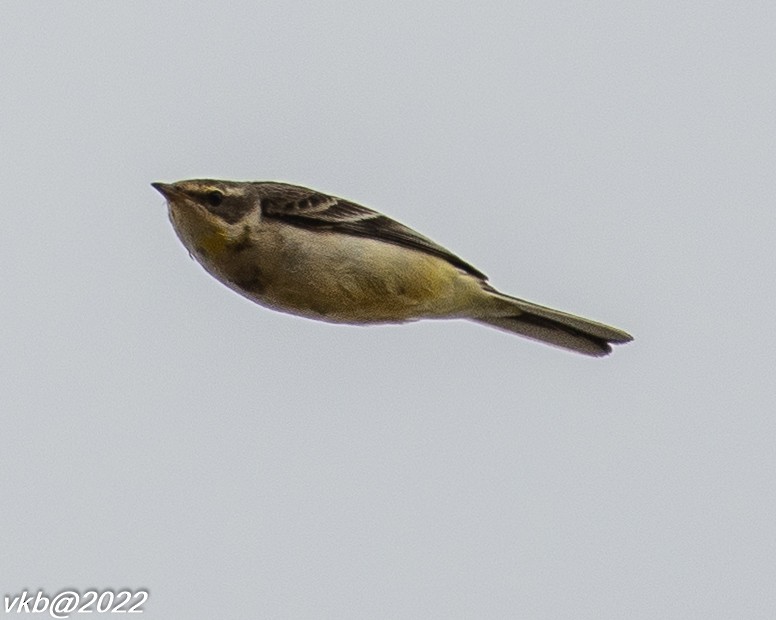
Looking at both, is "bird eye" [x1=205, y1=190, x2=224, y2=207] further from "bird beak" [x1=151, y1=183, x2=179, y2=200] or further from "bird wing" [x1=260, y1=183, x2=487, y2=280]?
"bird wing" [x1=260, y1=183, x2=487, y2=280]

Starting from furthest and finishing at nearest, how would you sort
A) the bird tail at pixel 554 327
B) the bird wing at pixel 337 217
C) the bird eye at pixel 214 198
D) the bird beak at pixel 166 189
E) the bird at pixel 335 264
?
1. the bird tail at pixel 554 327
2. the bird wing at pixel 337 217
3. the bird at pixel 335 264
4. the bird eye at pixel 214 198
5. the bird beak at pixel 166 189

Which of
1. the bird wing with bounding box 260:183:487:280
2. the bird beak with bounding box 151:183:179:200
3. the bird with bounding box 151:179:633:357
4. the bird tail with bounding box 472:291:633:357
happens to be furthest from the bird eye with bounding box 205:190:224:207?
the bird tail with bounding box 472:291:633:357

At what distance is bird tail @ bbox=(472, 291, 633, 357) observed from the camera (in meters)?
9.90

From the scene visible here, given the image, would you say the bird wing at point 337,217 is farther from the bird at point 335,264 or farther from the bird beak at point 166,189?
the bird beak at point 166,189

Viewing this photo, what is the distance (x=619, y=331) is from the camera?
9859mm

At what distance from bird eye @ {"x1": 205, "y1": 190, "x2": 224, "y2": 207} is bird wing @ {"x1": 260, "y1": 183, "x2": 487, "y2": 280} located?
1.53 ft

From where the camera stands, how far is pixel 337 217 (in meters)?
9.37

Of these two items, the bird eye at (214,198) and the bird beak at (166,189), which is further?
the bird eye at (214,198)

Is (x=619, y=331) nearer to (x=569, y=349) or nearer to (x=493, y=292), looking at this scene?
(x=569, y=349)

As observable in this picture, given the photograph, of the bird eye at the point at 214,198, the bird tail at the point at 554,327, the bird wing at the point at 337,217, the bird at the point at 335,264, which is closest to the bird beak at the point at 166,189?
the bird at the point at 335,264

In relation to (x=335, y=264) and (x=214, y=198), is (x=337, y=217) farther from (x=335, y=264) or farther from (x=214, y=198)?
(x=214, y=198)

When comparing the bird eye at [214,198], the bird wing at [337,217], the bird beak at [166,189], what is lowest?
the bird beak at [166,189]

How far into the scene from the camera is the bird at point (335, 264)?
28.3 feet

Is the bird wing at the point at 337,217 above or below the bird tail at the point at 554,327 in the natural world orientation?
above
